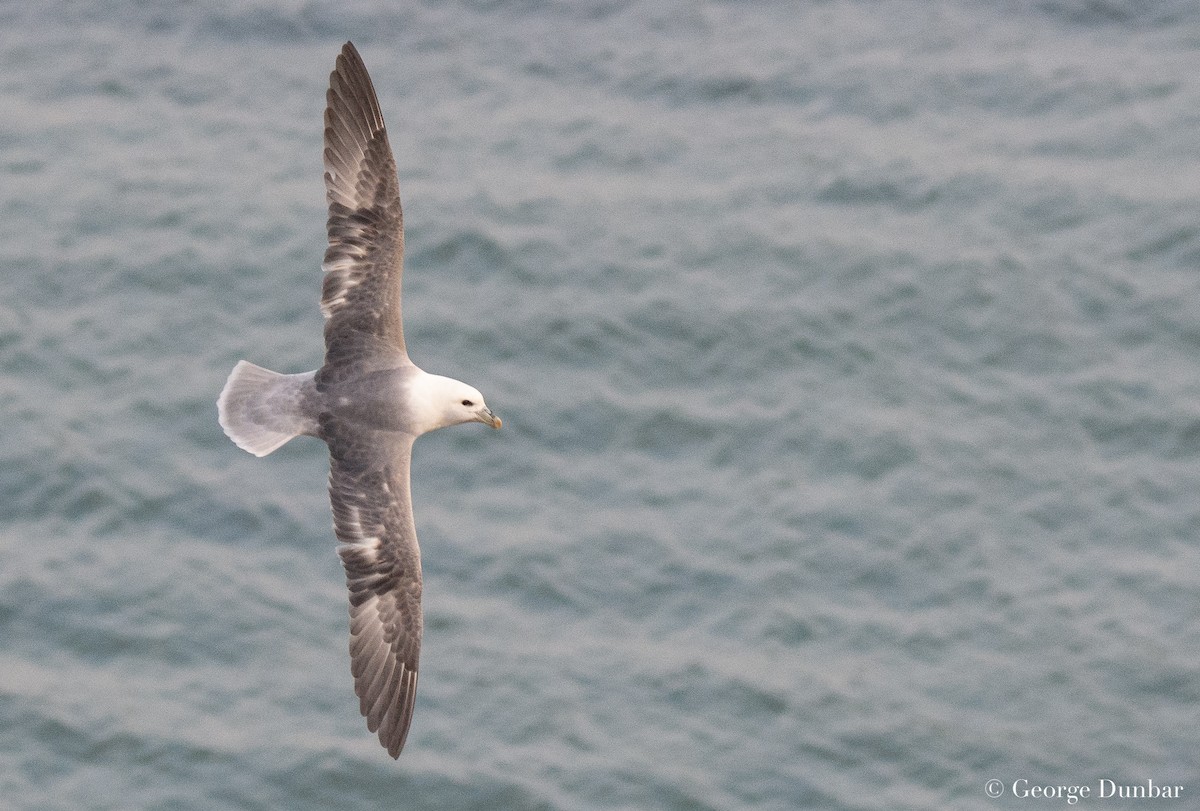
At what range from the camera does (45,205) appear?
22.0m

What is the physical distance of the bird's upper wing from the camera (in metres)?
12.4

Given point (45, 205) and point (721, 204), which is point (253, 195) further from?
point (721, 204)

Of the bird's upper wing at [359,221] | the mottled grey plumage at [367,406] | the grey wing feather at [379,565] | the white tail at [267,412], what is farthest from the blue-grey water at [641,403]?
the bird's upper wing at [359,221]

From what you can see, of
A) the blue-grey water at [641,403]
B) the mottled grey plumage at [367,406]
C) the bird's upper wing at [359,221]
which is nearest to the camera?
the mottled grey plumage at [367,406]

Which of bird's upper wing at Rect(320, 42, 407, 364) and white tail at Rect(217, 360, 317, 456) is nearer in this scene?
→ white tail at Rect(217, 360, 317, 456)

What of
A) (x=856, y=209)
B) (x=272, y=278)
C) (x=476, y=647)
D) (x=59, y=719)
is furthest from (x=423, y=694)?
(x=856, y=209)

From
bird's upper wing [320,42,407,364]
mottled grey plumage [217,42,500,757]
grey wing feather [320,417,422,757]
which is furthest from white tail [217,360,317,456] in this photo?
bird's upper wing [320,42,407,364]

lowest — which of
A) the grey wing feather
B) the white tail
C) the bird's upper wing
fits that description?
the grey wing feather

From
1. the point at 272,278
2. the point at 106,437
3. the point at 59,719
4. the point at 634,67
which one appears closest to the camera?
the point at 59,719

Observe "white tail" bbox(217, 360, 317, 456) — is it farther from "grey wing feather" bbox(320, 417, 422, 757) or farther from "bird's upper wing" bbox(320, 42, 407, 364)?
"bird's upper wing" bbox(320, 42, 407, 364)

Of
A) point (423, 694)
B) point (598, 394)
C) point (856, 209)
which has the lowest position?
point (423, 694)

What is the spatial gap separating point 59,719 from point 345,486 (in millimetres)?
6714

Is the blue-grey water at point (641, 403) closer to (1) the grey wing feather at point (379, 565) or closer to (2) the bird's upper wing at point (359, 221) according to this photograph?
(1) the grey wing feather at point (379, 565)

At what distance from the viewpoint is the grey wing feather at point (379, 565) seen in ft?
39.7
